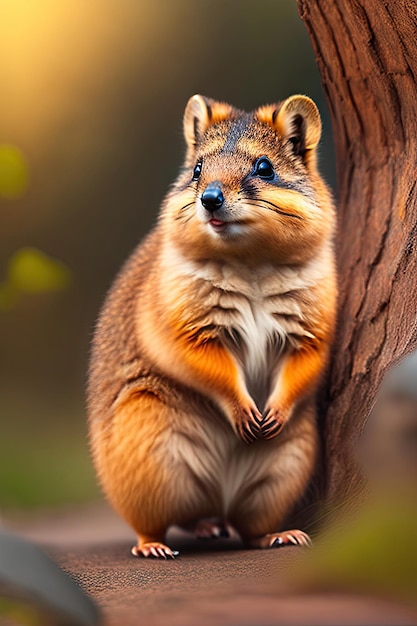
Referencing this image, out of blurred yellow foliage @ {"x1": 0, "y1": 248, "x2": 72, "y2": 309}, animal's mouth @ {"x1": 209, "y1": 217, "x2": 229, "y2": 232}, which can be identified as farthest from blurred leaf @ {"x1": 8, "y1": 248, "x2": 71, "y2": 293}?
animal's mouth @ {"x1": 209, "y1": 217, "x2": 229, "y2": 232}

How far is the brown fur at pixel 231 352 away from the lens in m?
3.89

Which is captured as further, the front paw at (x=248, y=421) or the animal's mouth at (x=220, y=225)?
the front paw at (x=248, y=421)

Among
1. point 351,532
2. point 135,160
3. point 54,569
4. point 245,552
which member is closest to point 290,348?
point 245,552

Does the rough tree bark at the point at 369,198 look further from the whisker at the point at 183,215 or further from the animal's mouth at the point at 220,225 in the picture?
the whisker at the point at 183,215

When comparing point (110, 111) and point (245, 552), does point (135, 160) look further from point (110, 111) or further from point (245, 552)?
point (245, 552)

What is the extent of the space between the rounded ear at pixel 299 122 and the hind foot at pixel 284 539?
157cm

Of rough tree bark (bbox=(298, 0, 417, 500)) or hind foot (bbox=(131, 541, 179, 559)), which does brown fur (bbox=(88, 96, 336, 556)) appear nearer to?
hind foot (bbox=(131, 541, 179, 559))

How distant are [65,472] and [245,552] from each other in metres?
2.98

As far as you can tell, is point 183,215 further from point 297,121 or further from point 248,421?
point 248,421

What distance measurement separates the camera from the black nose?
3.63 meters

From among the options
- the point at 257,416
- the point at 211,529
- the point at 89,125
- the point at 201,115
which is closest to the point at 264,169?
the point at 201,115

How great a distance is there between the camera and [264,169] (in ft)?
12.7

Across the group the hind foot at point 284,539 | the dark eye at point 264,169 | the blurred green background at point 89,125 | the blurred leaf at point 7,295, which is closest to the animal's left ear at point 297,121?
the dark eye at point 264,169

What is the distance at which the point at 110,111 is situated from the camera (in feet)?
21.8
